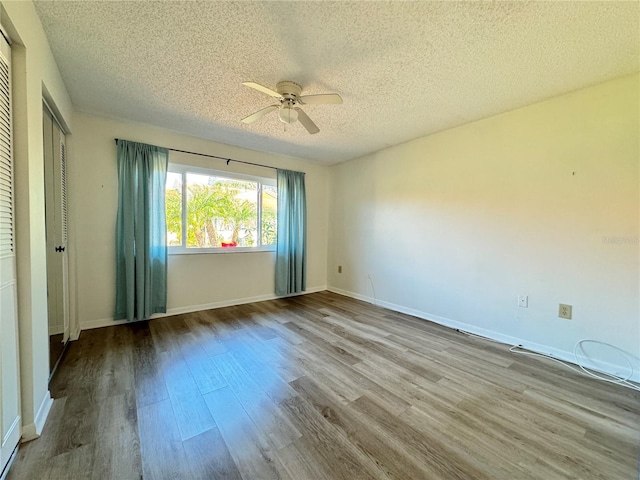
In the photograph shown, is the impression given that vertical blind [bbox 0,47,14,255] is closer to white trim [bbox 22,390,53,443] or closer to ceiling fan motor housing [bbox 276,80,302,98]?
white trim [bbox 22,390,53,443]

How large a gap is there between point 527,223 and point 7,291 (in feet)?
12.2

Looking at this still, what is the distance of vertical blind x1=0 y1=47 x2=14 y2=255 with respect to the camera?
1.18 meters

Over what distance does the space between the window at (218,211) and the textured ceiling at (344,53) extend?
98 centimetres

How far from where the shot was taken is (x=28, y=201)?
133cm

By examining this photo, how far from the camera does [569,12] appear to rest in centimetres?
139

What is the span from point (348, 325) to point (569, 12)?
9.77ft

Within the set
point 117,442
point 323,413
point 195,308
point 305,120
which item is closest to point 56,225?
point 195,308

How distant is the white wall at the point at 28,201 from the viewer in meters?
1.29

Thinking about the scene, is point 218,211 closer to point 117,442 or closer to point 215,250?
point 215,250

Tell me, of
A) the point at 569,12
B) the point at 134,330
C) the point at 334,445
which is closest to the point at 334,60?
the point at 569,12

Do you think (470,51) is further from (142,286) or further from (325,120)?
(142,286)

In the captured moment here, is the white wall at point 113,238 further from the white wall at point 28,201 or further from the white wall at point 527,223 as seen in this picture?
the white wall at point 527,223

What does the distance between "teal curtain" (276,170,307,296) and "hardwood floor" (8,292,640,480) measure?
1643 mm

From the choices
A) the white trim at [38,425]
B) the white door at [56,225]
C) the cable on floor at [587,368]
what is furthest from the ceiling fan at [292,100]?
the cable on floor at [587,368]
